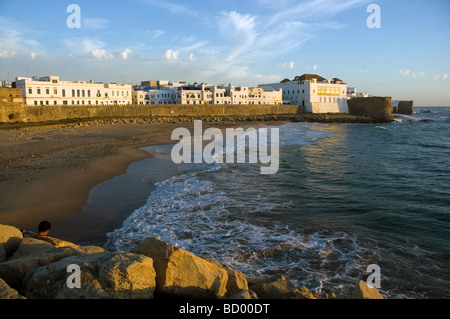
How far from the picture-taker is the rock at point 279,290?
Result: 173 inches

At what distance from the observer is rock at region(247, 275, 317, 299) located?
438cm

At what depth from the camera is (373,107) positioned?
77062 millimetres

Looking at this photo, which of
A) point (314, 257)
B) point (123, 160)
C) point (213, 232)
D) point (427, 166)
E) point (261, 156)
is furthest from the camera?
point (261, 156)

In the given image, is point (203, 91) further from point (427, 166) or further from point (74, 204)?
point (74, 204)

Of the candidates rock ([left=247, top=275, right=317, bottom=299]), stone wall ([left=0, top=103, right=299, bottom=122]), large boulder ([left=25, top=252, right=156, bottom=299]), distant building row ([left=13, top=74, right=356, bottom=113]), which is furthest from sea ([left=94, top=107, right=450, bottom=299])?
distant building row ([left=13, top=74, right=356, bottom=113])

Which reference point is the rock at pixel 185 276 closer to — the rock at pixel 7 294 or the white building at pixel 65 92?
the rock at pixel 7 294

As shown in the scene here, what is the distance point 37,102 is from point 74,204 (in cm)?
4420

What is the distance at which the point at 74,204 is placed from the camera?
1077 centimetres

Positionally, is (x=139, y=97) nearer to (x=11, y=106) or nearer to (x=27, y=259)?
(x=11, y=106)

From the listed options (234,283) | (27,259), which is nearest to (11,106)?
(27,259)
